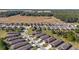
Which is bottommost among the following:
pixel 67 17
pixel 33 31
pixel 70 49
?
pixel 70 49

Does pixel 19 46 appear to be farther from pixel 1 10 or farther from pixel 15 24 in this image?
pixel 1 10

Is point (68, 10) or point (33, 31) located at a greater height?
point (68, 10)

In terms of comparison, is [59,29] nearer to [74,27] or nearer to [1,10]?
[74,27]

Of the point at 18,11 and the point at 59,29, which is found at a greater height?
the point at 18,11
